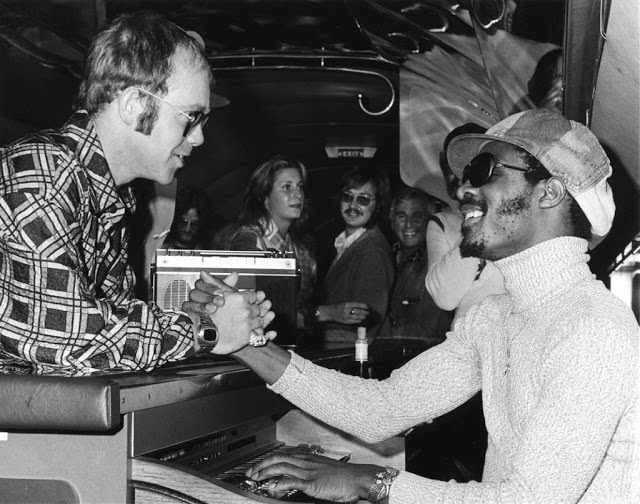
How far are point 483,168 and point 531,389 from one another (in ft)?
1.61

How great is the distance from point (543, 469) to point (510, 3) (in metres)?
2.74

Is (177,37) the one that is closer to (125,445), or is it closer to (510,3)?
(125,445)

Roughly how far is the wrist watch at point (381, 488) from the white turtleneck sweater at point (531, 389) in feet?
0.06

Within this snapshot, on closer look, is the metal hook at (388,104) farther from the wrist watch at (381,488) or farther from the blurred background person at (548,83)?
the wrist watch at (381,488)

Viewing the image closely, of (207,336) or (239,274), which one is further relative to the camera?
(239,274)

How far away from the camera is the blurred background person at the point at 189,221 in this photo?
260 inches

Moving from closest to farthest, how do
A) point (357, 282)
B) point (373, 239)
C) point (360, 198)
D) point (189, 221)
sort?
point (357, 282)
point (373, 239)
point (360, 198)
point (189, 221)

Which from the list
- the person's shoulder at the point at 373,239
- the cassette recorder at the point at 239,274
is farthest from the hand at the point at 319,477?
the person's shoulder at the point at 373,239

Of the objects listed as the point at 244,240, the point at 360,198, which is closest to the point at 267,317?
the point at 244,240

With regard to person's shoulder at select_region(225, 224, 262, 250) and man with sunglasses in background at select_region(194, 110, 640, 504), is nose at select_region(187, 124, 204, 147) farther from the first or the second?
person's shoulder at select_region(225, 224, 262, 250)

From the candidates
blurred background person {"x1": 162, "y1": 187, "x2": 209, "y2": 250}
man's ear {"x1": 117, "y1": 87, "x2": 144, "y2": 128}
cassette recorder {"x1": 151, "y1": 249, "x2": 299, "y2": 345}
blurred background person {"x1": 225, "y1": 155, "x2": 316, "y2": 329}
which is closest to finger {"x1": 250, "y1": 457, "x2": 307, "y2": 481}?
cassette recorder {"x1": 151, "y1": 249, "x2": 299, "y2": 345}

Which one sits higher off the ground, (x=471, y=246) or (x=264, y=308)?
(x=471, y=246)

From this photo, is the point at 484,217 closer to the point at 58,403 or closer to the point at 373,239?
the point at 58,403

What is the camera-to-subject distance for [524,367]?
1.74 meters
